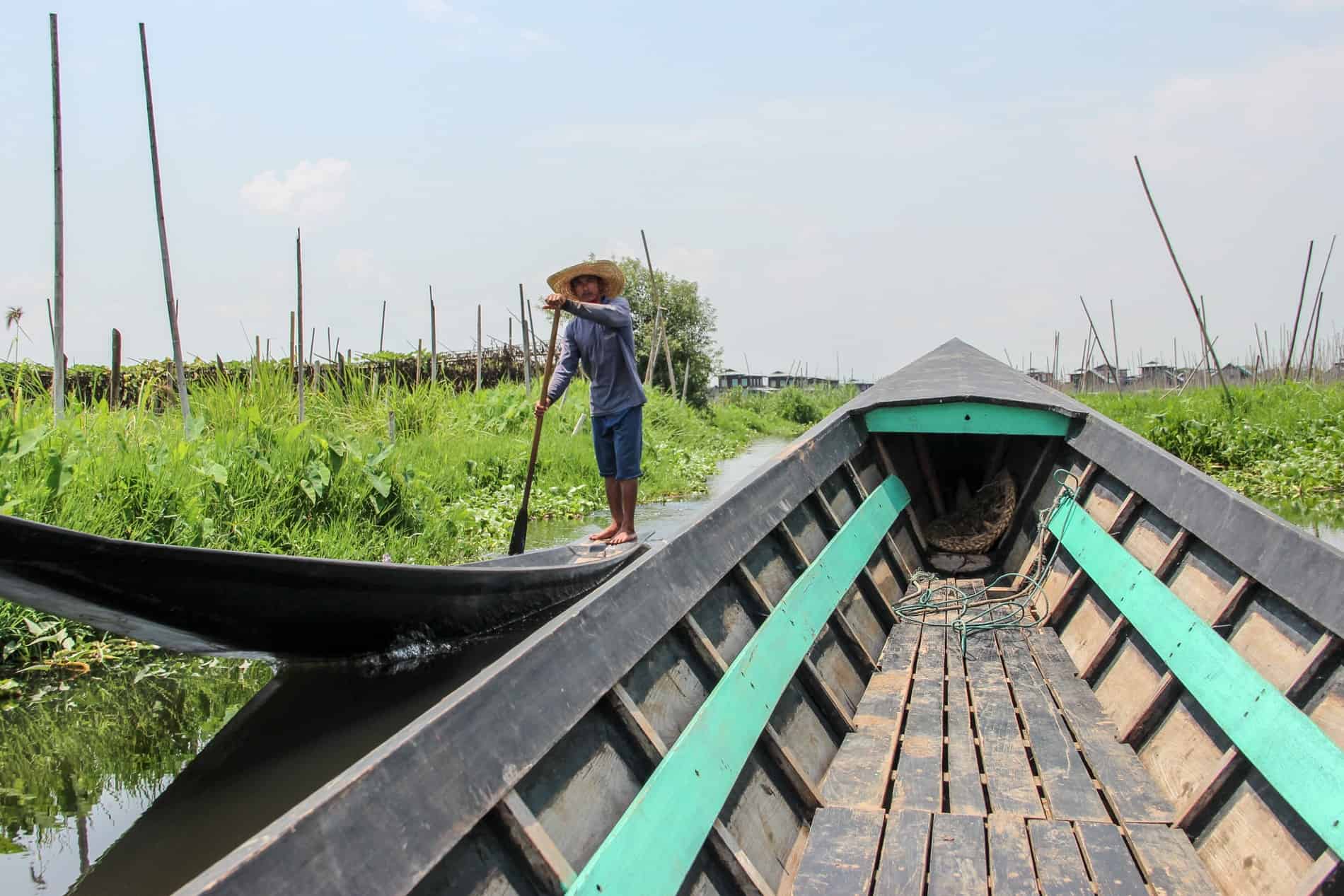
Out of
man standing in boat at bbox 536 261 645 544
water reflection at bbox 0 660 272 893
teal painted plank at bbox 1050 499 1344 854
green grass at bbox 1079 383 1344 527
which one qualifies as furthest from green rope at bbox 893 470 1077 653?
green grass at bbox 1079 383 1344 527

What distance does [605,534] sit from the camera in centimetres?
546

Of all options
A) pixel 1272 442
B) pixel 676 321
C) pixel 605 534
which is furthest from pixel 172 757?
pixel 676 321

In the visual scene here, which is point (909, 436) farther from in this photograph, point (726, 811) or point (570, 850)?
point (570, 850)

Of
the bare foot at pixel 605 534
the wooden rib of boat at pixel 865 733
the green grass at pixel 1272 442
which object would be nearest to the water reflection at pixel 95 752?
the bare foot at pixel 605 534

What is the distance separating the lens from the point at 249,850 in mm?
1012

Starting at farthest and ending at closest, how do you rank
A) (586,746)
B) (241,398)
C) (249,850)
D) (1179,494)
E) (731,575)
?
(241,398) < (1179,494) < (731,575) < (586,746) < (249,850)

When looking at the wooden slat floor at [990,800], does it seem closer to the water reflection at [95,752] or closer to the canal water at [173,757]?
the canal water at [173,757]

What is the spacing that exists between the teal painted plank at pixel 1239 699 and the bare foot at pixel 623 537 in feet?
8.24

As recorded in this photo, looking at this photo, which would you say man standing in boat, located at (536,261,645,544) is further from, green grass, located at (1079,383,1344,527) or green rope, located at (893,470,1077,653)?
green grass, located at (1079,383,1344,527)

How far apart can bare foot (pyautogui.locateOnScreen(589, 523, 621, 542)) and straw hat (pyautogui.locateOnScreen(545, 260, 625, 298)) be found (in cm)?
124

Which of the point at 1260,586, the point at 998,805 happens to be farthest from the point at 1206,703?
the point at 998,805

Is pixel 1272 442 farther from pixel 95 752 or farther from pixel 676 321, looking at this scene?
pixel 676 321

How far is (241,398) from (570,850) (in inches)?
307

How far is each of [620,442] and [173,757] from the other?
8.05ft
